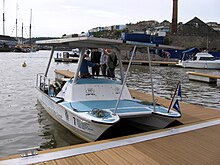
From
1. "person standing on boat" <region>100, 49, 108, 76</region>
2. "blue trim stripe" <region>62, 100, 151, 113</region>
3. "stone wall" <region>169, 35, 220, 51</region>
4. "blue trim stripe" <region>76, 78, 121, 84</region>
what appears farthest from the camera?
"stone wall" <region>169, 35, 220, 51</region>

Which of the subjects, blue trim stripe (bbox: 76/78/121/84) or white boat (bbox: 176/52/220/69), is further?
white boat (bbox: 176/52/220/69)

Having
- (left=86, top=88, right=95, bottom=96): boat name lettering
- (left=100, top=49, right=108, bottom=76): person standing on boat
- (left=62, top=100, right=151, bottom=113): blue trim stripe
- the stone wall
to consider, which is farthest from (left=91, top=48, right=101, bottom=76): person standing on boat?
the stone wall

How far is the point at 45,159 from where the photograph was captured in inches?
194

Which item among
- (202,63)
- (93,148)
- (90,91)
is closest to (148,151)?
(93,148)

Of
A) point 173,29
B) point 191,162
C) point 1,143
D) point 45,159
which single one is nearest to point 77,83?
point 1,143

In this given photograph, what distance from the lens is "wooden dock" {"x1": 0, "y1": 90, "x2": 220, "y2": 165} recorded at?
16.3 feet

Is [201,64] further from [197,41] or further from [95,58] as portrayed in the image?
[197,41]

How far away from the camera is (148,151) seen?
5.50 m

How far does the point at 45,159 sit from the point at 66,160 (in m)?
0.40

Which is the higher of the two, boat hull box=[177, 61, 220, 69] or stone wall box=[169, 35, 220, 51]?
stone wall box=[169, 35, 220, 51]

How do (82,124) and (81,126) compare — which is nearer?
(82,124)

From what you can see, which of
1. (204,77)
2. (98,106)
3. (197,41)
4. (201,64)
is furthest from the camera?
(197,41)

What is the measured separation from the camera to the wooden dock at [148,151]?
4.96 metres

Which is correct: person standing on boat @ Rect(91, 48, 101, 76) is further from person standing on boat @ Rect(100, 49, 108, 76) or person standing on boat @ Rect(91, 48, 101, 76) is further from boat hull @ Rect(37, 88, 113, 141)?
boat hull @ Rect(37, 88, 113, 141)
